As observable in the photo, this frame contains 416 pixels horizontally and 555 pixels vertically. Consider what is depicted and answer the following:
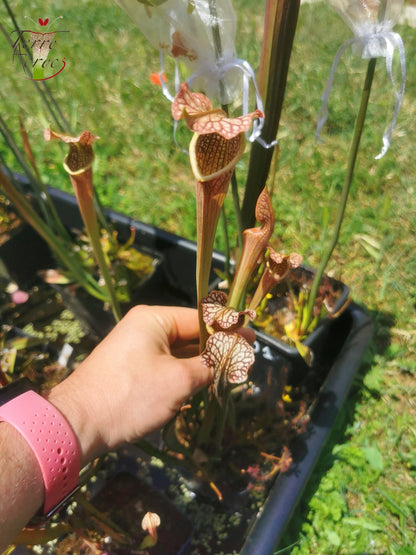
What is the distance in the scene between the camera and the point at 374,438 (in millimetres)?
1054

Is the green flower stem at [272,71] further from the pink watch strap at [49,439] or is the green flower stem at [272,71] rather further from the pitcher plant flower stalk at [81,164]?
the pink watch strap at [49,439]

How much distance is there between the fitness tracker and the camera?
1.87ft

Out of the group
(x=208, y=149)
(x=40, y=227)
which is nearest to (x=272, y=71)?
(x=208, y=149)

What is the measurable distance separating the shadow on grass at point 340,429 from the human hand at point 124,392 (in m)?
0.41

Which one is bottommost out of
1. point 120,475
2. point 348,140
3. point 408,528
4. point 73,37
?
point 408,528

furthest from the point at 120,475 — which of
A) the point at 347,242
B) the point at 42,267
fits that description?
the point at 347,242

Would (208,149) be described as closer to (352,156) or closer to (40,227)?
(352,156)

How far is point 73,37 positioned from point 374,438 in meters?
2.45

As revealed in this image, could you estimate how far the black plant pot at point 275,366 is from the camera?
0.81 metres

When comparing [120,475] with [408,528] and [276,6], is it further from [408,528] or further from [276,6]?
[276,6]

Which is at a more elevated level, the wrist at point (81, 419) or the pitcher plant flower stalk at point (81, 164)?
the pitcher plant flower stalk at point (81, 164)

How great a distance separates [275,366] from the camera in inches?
38.2

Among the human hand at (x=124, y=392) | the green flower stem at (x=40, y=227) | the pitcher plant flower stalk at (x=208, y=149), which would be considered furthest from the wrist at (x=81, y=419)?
the green flower stem at (x=40, y=227)

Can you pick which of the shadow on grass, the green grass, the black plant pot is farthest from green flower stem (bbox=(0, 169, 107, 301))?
the shadow on grass
